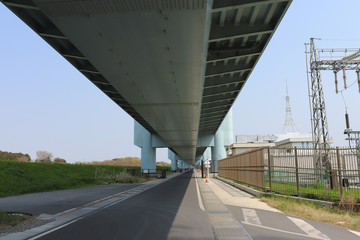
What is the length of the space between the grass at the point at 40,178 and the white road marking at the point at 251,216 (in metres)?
15.1

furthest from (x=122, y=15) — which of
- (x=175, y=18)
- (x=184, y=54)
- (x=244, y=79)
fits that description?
(x=244, y=79)

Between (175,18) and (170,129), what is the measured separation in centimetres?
2463

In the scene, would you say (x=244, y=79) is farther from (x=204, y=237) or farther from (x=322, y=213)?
(x=204, y=237)

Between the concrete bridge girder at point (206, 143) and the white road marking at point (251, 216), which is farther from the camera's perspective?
the concrete bridge girder at point (206, 143)

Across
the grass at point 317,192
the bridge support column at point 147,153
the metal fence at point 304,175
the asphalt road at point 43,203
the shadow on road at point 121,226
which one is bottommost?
the asphalt road at point 43,203

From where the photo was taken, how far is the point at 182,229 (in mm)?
7801

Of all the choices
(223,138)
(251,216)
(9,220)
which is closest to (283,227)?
(251,216)

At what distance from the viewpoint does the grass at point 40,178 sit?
20.7 meters

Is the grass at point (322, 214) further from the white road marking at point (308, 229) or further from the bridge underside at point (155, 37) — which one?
the bridge underside at point (155, 37)

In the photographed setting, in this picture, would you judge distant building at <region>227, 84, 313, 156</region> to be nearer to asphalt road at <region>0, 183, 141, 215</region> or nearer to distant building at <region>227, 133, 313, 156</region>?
distant building at <region>227, 133, 313, 156</region>

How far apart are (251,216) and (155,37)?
6965 millimetres

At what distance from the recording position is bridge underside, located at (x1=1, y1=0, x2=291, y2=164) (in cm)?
877

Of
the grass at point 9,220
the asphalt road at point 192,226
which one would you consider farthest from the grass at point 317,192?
the grass at point 9,220

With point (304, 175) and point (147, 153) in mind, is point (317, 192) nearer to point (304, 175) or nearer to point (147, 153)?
point (304, 175)
